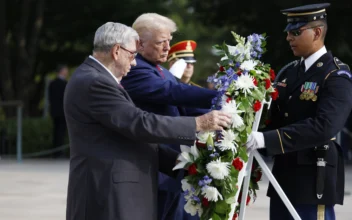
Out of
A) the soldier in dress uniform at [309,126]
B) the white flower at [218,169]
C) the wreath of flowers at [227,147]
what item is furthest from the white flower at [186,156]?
the soldier in dress uniform at [309,126]

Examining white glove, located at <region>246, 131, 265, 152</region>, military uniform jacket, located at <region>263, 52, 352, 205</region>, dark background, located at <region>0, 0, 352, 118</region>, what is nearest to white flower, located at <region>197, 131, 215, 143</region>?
white glove, located at <region>246, 131, 265, 152</region>

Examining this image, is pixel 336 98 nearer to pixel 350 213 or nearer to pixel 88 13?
pixel 350 213

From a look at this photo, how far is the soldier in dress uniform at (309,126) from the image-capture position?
192 inches

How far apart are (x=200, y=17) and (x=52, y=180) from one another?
899 cm

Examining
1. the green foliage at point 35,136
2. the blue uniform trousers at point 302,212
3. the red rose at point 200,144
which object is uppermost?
the red rose at point 200,144

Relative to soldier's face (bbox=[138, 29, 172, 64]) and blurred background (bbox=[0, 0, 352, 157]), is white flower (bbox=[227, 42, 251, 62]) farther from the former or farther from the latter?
blurred background (bbox=[0, 0, 352, 157])

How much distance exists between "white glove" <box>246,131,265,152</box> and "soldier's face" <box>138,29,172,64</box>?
0.97 m

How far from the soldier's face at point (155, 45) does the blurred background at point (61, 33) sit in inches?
437

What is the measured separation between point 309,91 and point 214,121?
0.70 metres

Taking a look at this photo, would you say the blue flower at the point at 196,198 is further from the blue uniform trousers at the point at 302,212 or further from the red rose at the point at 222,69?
the red rose at the point at 222,69

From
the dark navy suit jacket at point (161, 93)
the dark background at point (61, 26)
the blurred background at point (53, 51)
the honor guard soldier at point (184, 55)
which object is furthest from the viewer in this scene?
the dark background at point (61, 26)

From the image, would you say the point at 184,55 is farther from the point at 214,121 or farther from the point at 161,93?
the point at 214,121

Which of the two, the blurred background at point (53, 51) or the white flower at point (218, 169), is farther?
the blurred background at point (53, 51)

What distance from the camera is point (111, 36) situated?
4.58 m
